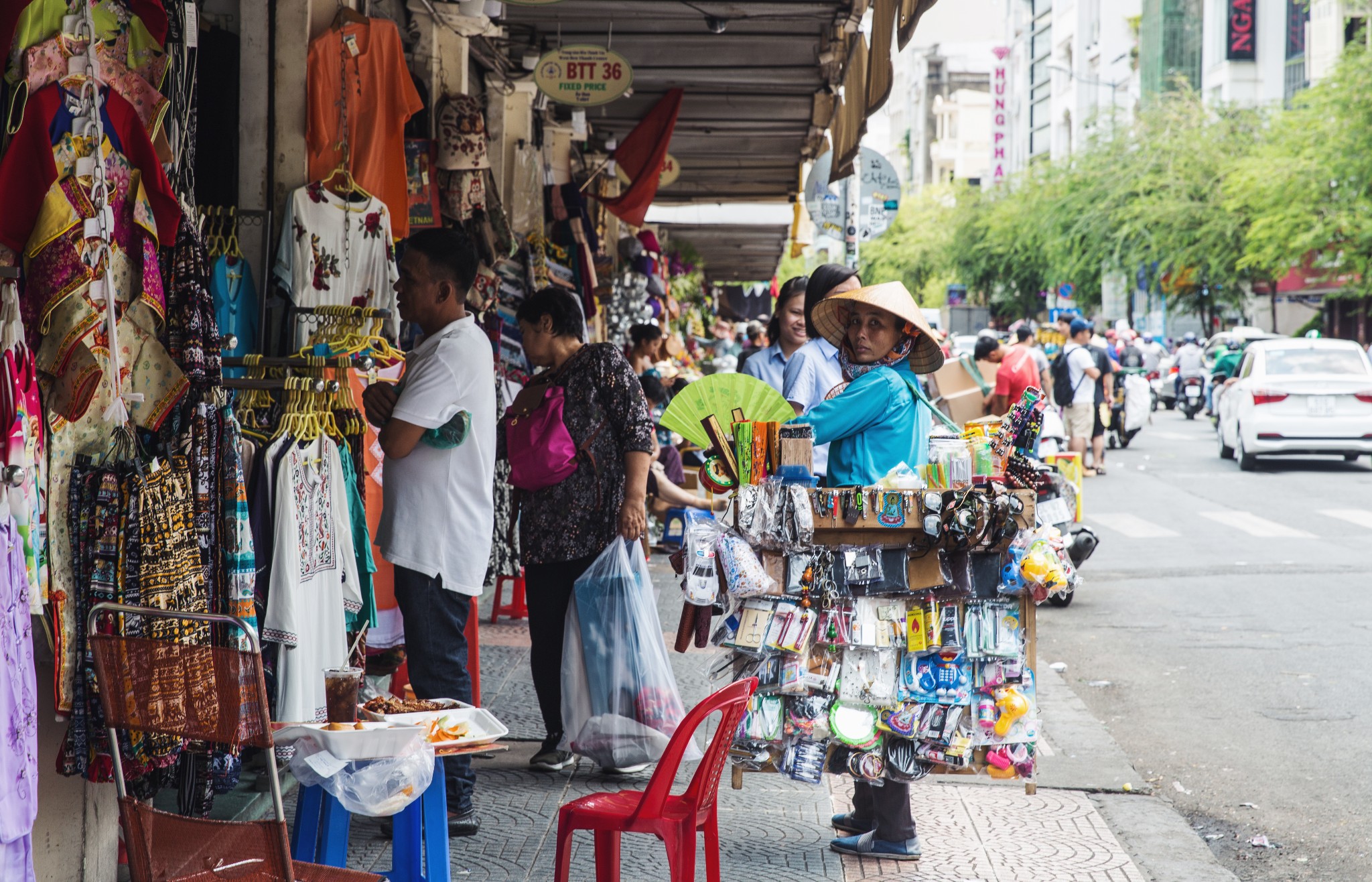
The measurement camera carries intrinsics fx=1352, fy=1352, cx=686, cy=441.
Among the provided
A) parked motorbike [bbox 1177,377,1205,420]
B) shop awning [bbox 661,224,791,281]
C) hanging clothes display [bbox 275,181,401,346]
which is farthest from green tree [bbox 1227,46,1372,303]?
hanging clothes display [bbox 275,181,401,346]

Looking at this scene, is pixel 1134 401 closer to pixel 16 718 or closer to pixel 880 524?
pixel 880 524

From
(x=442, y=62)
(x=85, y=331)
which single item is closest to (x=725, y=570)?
(x=85, y=331)

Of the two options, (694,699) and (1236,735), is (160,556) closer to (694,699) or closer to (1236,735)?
(694,699)

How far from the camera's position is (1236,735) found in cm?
635

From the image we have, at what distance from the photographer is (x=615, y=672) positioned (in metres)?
5.07

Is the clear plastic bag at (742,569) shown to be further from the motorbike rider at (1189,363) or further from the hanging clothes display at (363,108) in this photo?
the motorbike rider at (1189,363)

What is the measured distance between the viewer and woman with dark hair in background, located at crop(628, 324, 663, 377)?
1127cm

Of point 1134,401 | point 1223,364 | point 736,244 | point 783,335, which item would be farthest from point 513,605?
point 1223,364

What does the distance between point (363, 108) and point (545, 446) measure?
1563mm

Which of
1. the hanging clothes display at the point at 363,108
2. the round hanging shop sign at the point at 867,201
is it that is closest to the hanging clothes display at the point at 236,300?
the hanging clothes display at the point at 363,108

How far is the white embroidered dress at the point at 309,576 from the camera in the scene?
4.10 m

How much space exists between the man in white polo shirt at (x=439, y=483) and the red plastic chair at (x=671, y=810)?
1.26 metres

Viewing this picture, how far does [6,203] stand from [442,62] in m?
4.03

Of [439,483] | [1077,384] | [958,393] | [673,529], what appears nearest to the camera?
[439,483]
